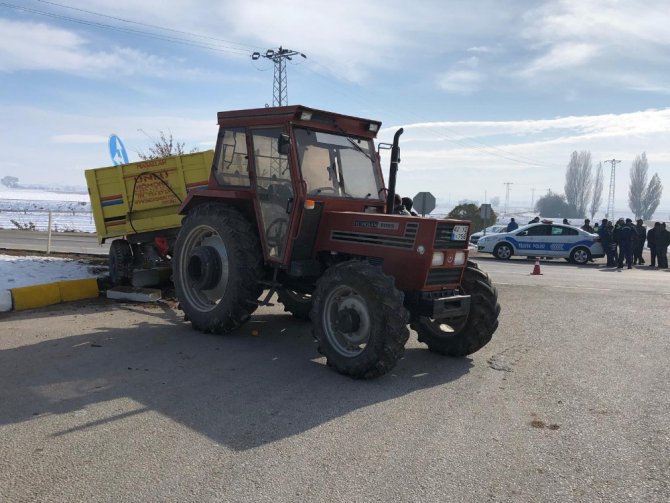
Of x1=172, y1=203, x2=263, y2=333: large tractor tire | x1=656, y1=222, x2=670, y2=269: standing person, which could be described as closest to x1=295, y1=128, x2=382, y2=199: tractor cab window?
x1=172, y1=203, x2=263, y2=333: large tractor tire

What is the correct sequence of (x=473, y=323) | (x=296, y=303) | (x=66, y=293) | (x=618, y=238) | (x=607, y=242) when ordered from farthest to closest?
(x=607, y=242) → (x=618, y=238) → (x=66, y=293) → (x=296, y=303) → (x=473, y=323)

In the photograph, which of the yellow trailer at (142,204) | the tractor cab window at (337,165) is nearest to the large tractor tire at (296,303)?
the tractor cab window at (337,165)

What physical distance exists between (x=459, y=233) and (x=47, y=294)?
6.33 metres

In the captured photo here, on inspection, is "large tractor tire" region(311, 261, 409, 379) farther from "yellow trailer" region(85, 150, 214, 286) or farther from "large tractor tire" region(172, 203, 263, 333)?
"yellow trailer" region(85, 150, 214, 286)

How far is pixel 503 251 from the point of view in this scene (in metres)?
22.4

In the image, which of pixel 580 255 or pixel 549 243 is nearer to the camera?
pixel 580 255

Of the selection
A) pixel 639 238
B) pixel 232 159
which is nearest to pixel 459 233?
pixel 232 159

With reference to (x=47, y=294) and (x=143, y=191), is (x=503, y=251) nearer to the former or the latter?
(x=143, y=191)

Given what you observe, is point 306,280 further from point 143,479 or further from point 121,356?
point 143,479

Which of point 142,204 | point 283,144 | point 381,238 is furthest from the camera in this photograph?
point 142,204

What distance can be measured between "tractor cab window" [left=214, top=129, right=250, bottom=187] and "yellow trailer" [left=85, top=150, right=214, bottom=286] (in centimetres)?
285

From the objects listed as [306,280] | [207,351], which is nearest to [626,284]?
[306,280]

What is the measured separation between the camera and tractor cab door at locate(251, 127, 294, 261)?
6.41m

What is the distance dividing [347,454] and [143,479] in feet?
4.35
